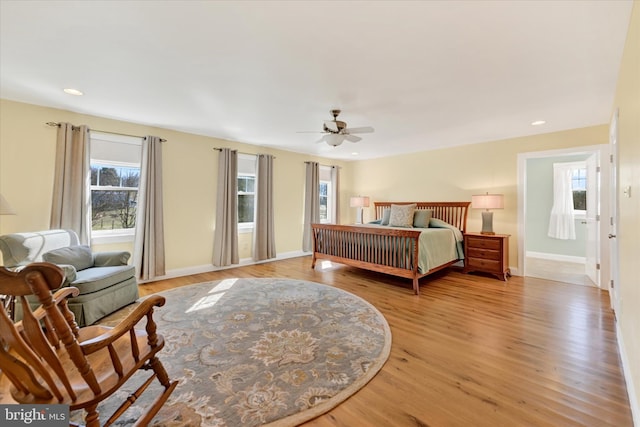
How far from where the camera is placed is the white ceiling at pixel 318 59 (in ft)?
5.47

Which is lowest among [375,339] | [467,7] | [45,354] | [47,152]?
[375,339]

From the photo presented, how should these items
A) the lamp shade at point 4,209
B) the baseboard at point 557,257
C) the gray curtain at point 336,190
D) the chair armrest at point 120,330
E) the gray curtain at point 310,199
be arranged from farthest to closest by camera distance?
the gray curtain at point 336,190
the gray curtain at point 310,199
the baseboard at point 557,257
the lamp shade at point 4,209
the chair armrest at point 120,330

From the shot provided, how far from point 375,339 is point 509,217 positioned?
380 centimetres

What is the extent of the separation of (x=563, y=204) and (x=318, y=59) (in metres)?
6.18

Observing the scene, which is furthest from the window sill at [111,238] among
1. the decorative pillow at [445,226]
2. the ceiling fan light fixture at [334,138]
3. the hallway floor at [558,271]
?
the hallway floor at [558,271]

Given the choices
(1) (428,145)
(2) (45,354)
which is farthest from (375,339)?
(1) (428,145)

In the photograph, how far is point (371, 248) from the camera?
4.17 meters

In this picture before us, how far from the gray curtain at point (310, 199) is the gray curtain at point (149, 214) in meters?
3.02

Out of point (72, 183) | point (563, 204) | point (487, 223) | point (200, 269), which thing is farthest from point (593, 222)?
point (72, 183)

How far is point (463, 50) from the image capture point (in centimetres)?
Result: 205

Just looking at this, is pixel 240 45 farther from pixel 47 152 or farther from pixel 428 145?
pixel 428 145

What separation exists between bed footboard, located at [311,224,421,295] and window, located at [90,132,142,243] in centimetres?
301

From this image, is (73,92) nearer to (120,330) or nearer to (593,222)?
(120,330)

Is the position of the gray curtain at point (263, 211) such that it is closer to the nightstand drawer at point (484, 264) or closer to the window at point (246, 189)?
the window at point (246, 189)
